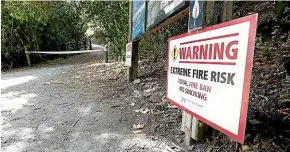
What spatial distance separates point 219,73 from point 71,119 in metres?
2.59

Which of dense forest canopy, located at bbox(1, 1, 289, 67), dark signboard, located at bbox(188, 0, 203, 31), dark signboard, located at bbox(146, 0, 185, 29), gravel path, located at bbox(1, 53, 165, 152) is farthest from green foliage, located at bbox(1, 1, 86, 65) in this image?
dark signboard, located at bbox(188, 0, 203, 31)

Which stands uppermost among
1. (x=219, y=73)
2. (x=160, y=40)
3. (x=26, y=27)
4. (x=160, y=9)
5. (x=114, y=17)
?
(x=114, y=17)

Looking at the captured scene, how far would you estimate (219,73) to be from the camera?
155 centimetres

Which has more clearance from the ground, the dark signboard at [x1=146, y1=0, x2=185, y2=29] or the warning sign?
the dark signboard at [x1=146, y1=0, x2=185, y2=29]

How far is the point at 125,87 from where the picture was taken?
202 inches

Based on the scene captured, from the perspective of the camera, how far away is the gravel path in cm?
282

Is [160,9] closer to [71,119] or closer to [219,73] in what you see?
[219,73]

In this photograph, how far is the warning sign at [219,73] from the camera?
1.33 m

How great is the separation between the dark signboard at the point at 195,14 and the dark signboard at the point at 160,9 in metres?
0.12

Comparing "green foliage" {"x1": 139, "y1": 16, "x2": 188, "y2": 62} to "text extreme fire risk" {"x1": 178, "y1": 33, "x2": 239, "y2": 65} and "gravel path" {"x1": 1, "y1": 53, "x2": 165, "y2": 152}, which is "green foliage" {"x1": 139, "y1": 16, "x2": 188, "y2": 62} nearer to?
"gravel path" {"x1": 1, "y1": 53, "x2": 165, "y2": 152}

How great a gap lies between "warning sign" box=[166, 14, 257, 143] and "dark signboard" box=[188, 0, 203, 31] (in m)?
0.10

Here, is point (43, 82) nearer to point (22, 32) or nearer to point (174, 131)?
point (174, 131)

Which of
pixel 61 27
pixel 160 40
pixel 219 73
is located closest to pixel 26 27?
pixel 61 27

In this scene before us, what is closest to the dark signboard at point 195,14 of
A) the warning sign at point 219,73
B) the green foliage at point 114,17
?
the warning sign at point 219,73
